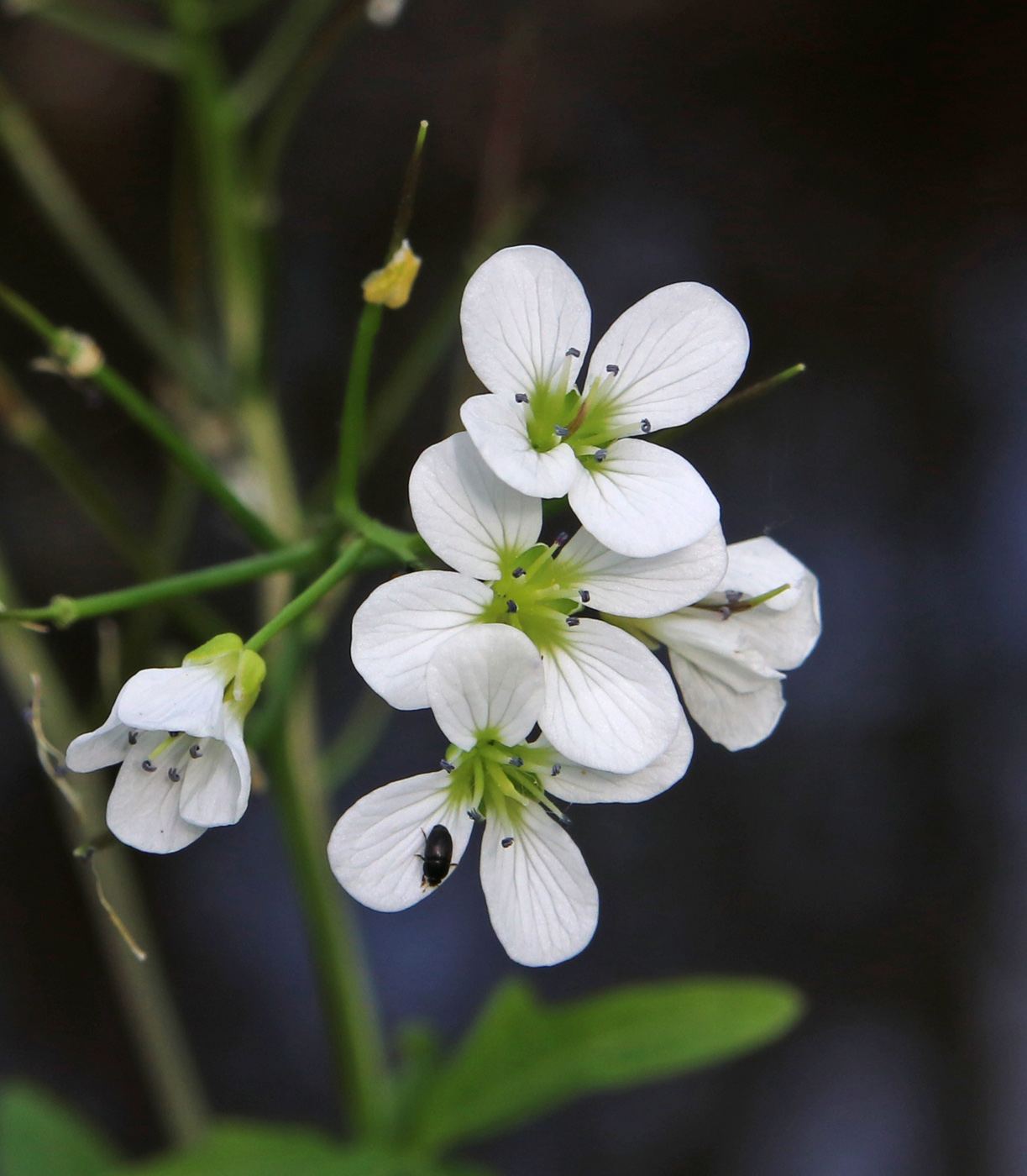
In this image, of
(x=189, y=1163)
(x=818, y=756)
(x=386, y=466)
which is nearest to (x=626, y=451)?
(x=189, y=1163)

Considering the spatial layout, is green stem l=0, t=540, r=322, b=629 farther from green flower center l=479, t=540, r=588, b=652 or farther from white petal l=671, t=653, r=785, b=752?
white petal l=671, t=653, r=785, b=752

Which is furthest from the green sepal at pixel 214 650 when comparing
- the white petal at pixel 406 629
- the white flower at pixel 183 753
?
the white petal at pixel 406 629

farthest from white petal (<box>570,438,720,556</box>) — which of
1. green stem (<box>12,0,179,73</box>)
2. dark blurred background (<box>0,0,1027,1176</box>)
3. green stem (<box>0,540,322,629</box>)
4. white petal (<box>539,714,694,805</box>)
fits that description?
dark blurred background (<box>0,0,1027,1176</box>)

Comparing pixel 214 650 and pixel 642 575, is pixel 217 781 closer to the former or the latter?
pixel 214 650

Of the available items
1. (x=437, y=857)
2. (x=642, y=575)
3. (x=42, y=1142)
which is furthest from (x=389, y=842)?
(x=42, y=1142)

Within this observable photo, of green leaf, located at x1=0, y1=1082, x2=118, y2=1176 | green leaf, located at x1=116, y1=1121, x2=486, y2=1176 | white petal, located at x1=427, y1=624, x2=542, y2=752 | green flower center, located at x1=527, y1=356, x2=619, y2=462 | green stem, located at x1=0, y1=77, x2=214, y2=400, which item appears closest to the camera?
white petal, located at x1=427, y1=624, x2=542, y2=752

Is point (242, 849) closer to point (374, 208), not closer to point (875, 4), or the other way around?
point (374, 208)

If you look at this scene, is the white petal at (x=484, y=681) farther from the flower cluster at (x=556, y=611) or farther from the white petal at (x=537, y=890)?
the white petal at (x=537, y=890)

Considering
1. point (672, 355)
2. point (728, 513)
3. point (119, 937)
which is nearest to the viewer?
point (672, 355)
